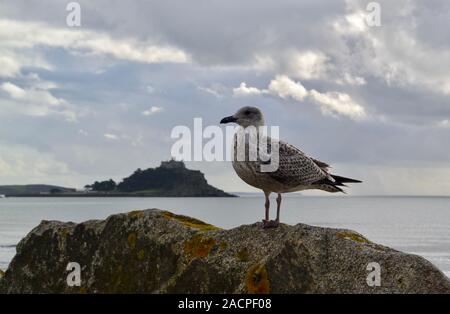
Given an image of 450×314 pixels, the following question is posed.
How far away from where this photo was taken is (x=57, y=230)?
10.5 metres

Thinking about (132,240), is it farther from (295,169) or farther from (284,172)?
(295,169)

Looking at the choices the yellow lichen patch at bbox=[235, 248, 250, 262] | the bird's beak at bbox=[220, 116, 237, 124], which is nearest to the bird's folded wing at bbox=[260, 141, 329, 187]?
the bird's beak at bbox=[220, 116, 237, 124]

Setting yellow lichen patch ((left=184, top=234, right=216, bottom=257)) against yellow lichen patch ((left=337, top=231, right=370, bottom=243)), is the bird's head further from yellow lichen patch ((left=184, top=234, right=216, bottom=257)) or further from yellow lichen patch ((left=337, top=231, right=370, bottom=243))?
yellow lichen patch ((left=337, top=231, right=370, bottom=243))

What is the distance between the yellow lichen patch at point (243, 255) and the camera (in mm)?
8545

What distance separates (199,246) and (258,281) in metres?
1.38

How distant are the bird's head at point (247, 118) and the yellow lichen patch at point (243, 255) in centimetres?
295

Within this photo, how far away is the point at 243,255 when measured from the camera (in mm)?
8609

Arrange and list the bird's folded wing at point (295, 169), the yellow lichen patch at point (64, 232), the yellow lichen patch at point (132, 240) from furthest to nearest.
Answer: the bird's folded wing at point (295, 169) → the yellow lichen patch at point (64, 232) → the yellow lichen patch at point (132, 240)

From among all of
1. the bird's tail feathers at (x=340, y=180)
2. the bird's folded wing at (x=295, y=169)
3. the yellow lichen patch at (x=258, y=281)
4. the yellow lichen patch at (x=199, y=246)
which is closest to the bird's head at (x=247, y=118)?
the bird's folded wing at (x=295, y=169)

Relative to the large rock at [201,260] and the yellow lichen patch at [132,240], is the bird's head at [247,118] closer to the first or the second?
the large rock at [201,260]

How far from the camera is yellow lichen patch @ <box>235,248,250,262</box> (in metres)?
8.55

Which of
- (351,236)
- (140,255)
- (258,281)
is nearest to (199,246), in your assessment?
(140,255)
